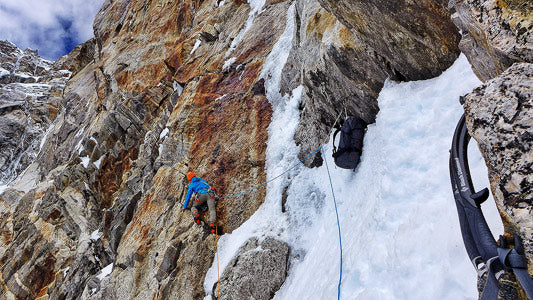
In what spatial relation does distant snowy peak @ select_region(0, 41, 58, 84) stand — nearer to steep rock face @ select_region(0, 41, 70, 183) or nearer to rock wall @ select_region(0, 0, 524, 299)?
steep rock face @ select_region(0, 41, 70, 183)

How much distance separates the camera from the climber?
32.4 feet

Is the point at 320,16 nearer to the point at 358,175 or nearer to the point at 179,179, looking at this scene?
the point at 358,175

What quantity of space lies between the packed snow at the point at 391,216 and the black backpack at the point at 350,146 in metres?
0.20

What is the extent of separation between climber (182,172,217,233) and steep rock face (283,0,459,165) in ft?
11.8

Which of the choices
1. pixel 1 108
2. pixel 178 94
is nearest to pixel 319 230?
pixel 178 94

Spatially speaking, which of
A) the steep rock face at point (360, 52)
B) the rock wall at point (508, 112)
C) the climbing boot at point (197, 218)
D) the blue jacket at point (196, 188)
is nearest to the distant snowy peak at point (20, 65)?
the blue jacket at point (196, 188)

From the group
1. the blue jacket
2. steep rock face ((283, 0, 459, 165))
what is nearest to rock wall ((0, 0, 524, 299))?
steep rock face ((283, 0, 459, 165))

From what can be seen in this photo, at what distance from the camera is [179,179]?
12023 mm

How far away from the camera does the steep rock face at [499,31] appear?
98.7 inches

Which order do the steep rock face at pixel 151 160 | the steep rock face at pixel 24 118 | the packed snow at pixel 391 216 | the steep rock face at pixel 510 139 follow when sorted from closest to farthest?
1. the steep rock face at pixel 510 139
2. the packed snow at pixel 391 216
3. the steep rock face at pixel 151 160
4. the steep rock face at pixel 24 118

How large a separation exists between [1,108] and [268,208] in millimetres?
61529

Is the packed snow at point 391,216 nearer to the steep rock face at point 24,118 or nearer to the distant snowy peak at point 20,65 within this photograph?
the steep rock face at point 24,118

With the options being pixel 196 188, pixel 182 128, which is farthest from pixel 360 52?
pixel 182 128

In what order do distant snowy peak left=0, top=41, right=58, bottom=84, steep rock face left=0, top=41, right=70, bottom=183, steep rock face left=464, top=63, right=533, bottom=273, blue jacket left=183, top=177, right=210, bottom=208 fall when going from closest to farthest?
steep rock face left=464, top=63, right=533, bottom=273, blue jacket left=183, top=177, right=210, bottom=208, steep rock face left=0, top=41, right=70, bottom=183, distant snowy peak left=0, top=41, right=58, bottom=84
